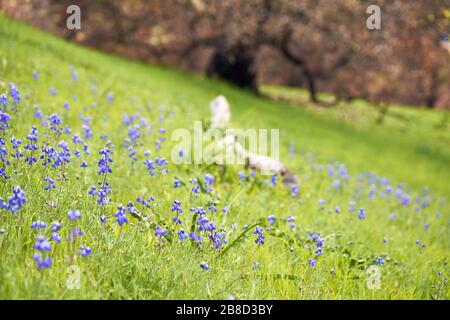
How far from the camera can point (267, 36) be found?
1593 centimetres

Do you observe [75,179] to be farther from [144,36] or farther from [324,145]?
[144,36]

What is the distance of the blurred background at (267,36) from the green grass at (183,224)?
6.16m

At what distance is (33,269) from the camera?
2506 millimetres

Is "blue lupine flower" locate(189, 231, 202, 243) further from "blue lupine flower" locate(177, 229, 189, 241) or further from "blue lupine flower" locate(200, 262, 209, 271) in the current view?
"blue lupine flower" locate(200, 262, 209, 271)

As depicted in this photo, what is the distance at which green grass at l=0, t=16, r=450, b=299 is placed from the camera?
2.70 meters

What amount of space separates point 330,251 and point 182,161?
2295 mm

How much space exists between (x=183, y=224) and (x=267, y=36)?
1330 centimetres

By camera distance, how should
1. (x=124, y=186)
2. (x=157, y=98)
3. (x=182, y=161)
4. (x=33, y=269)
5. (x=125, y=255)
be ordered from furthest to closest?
(x=157, y=98) < (x=182, y=161) < (x=124, y=186) < (x=125, y=255) < (x=33, y=269)

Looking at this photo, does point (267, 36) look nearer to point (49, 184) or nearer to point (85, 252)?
point (49, 184)

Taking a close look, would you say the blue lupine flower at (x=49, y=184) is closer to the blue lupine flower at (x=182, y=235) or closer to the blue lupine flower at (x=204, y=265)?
the blue lupine flower at (x=182, y=235)

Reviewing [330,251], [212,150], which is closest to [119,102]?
[212,150]

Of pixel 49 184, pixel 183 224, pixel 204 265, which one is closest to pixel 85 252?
pixel 204 265

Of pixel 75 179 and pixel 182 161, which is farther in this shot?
pixel 182 161

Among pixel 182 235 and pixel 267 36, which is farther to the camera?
pixel 267 36
